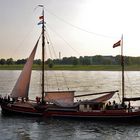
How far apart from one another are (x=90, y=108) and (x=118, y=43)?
31.1 ft

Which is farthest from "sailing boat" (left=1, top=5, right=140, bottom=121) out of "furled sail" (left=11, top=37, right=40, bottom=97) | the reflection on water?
the reflection on water

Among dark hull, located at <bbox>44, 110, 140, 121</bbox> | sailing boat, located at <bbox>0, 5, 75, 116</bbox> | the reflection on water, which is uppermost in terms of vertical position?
sailing boat, located at <bbox>0, 5, 75, 116</bbox>

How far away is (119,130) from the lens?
41906 millimetres

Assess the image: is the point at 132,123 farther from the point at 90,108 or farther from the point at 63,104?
the point at 63,104

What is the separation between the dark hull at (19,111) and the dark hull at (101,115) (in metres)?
1.89

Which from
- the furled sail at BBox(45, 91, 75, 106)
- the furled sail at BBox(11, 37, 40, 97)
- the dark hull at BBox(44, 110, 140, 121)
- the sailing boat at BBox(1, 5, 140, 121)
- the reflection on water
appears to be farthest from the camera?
the furled sail at BBox(11, 37, 40, 97)

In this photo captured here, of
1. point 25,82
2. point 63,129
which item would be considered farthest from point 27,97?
point 63,129

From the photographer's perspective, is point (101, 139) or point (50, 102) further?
point (50, 102)

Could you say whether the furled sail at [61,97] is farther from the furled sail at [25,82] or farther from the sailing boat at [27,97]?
→ the furled sail at [25,82]

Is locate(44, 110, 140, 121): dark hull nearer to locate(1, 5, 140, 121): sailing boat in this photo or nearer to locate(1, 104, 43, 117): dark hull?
locate(1, 5, 140, 121): sailing boat

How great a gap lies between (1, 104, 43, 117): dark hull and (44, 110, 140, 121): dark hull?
1891 mm

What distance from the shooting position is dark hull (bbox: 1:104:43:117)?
48.9m

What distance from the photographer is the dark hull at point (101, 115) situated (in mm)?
45062

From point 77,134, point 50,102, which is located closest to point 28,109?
point 50,102
